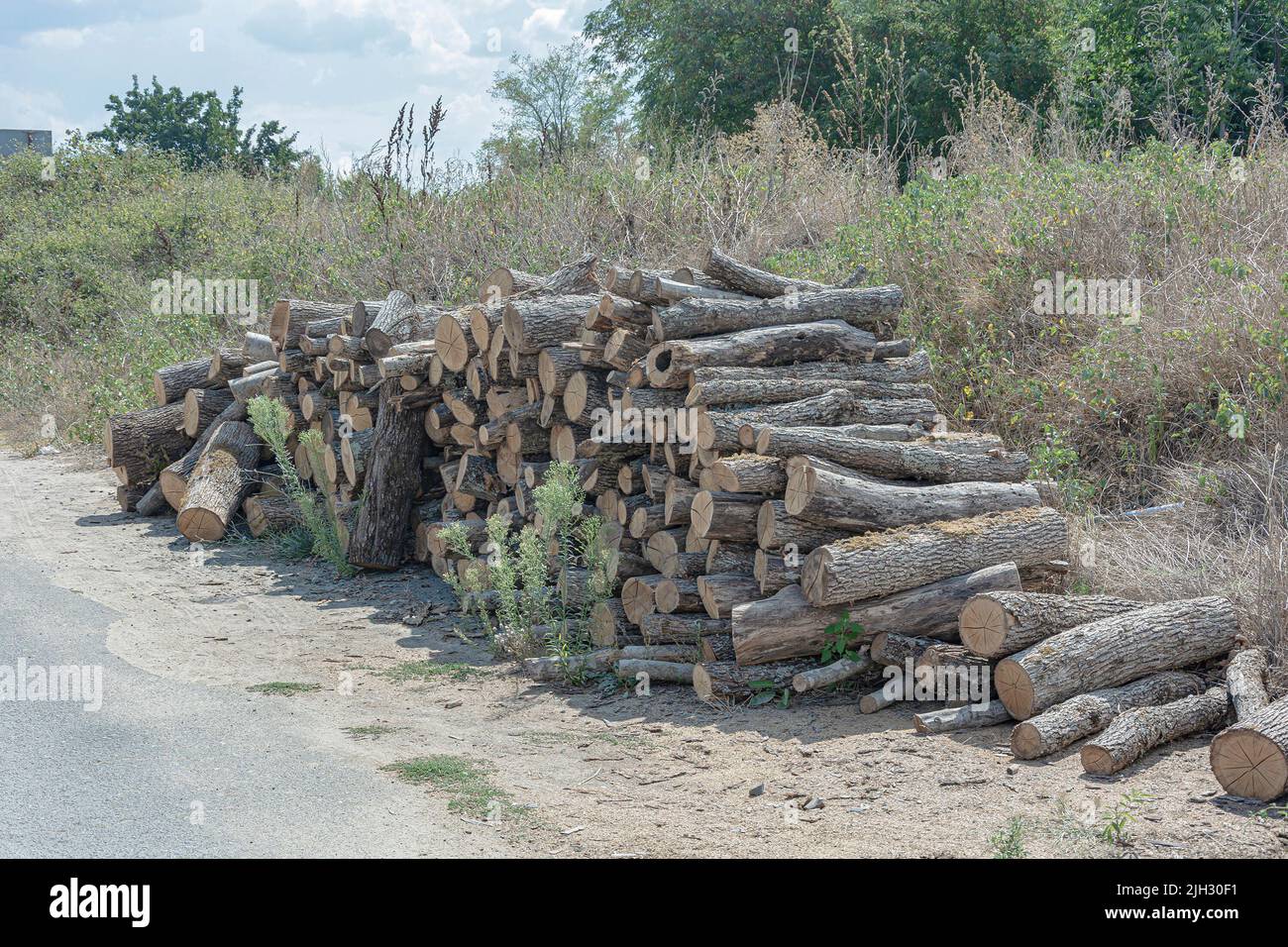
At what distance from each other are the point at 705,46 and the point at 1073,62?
8567 mm

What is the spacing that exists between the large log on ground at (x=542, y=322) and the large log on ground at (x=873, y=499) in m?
2.21

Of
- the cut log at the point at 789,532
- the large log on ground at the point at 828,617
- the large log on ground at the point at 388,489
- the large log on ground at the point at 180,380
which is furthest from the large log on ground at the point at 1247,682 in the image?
the large log on ground at the point at 180,380

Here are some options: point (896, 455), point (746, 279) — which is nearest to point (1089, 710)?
point (896, 455)

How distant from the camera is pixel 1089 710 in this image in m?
5.14

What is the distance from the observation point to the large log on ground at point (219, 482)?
383 inches

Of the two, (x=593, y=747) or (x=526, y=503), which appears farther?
(x=526, y=503)

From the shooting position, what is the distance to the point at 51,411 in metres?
15.8

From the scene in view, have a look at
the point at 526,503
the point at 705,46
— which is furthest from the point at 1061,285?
the point at 705,46

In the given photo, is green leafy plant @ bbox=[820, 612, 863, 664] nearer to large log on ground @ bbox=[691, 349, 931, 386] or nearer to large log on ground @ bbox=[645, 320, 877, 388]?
large log on ground @ bbox=[691, 349, 931, 386]

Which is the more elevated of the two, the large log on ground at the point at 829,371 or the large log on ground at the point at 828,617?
the large log on ground at the point at 829,371

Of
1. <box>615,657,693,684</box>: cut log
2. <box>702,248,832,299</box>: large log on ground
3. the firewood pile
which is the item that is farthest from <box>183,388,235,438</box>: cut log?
<box>615,657,693,684</box>: cut log

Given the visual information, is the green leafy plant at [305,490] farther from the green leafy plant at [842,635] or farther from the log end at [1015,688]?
the log end at [1015,688]

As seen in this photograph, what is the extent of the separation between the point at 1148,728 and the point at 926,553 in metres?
1.45
